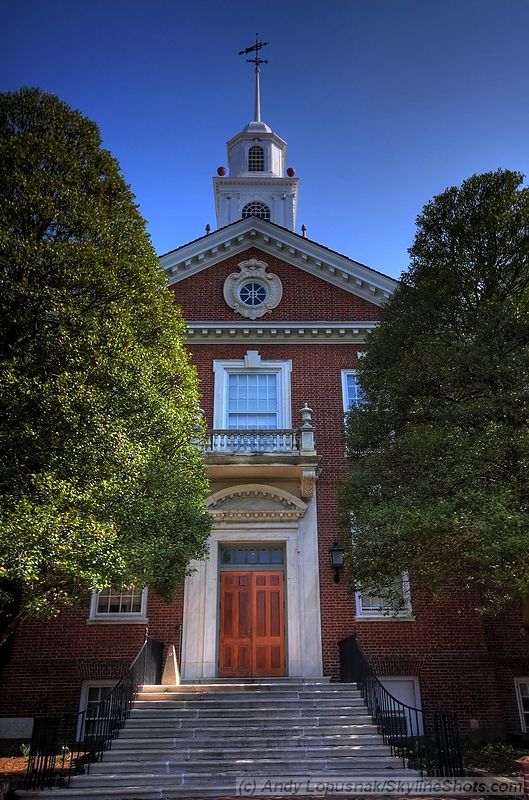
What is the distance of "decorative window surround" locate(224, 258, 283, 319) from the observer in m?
17.7

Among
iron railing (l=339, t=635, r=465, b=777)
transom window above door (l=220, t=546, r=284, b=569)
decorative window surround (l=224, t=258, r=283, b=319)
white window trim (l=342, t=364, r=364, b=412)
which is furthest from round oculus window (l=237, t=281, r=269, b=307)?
iron railing (l=339, t=635, r=465, b=777)

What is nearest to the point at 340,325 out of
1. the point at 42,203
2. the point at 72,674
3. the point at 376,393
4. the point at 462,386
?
the point at 376,393

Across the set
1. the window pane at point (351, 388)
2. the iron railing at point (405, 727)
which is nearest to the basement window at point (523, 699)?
the iron railing at point (405, 727)

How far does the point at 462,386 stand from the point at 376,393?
1887 mm

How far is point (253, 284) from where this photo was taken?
18.1 metres

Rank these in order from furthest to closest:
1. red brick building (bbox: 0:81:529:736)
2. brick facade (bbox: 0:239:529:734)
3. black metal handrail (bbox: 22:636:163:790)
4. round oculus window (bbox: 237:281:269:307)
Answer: round oculus window (bbox: 237:281:269:307)
red brick building (bbox: 0:81:529:736)
brick facade (bbox: 0:239:529:734)
black metal handrail (bbox: 22:636:163:790)

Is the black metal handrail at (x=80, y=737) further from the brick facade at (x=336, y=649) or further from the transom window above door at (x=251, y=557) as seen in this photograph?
the transom window above door at (x=251, y=557)

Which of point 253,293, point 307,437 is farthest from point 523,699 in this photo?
point 253,293

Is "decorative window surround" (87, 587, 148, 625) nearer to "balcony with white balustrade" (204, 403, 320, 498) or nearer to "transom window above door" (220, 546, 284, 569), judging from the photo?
"transom window above door" (220, 546, 284, 569)

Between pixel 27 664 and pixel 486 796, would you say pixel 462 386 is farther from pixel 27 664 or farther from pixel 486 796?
pixel 27 664

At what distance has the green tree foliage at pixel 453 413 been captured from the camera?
10250 millimetres

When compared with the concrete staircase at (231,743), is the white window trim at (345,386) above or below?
above

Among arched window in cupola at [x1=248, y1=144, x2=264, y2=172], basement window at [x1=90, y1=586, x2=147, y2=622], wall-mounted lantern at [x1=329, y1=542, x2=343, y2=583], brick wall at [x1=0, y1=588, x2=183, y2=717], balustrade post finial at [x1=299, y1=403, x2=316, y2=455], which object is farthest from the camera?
arched window in cupola at [x1=248, y1=144, x2=264, y2=172]

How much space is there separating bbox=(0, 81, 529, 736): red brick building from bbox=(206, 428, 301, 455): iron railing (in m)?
0.05
